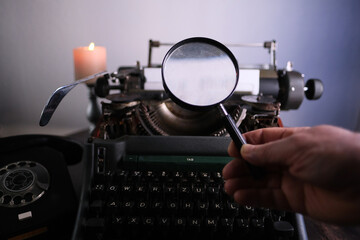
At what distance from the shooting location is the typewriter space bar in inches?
35.6

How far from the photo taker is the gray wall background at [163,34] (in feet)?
5.47

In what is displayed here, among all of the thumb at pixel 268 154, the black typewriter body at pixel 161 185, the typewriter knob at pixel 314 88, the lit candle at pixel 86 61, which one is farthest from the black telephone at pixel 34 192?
the typewriter knob at pixel 314 88

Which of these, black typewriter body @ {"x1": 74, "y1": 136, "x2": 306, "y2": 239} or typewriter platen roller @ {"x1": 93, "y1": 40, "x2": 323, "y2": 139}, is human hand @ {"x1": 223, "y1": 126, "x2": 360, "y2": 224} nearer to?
black typewriter body @ {"x1": 74, "y1": 136, "x2": 306, "y2": 239}

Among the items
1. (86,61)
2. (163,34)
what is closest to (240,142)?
(86,61)

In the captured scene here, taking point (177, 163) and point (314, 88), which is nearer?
point (177, 163)

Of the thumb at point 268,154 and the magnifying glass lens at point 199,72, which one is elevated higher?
the magnifying glass lens at point 199,72

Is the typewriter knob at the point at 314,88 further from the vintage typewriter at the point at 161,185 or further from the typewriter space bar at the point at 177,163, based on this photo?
the typewriter space bar at the point at 177,163

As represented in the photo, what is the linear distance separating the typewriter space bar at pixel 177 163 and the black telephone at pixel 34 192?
0.79ft

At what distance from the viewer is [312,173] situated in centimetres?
50

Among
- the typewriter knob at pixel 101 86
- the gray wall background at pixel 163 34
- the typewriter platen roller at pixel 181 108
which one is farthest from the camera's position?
the gray wall background at pixel 163 34

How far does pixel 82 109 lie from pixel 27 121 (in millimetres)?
357

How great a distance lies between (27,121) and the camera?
1.75 meters

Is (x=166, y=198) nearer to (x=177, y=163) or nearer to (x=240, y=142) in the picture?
(x=177, y=163)

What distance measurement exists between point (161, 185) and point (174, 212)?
92 millimetres
